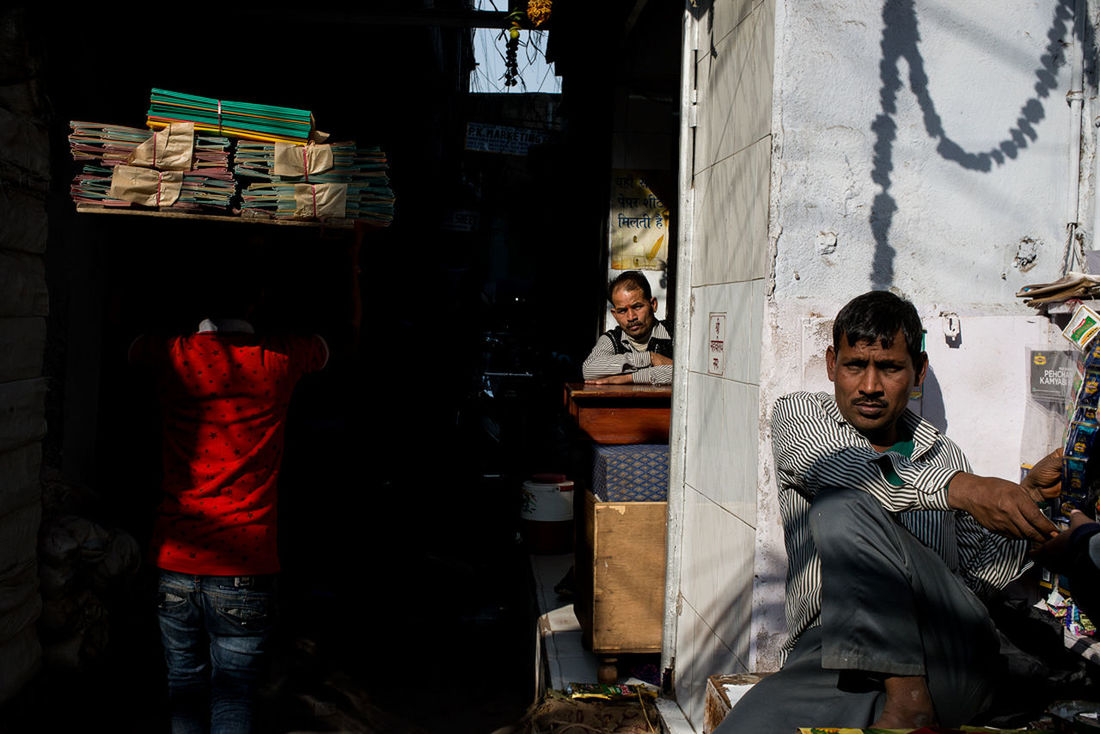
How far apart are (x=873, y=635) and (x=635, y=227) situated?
5153 mm

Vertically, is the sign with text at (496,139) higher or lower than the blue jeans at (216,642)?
higher

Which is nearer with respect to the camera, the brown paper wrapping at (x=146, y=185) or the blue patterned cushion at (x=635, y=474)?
the brown paper wrapping at (x=146, y=185)

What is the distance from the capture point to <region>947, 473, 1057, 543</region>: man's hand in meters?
1.68

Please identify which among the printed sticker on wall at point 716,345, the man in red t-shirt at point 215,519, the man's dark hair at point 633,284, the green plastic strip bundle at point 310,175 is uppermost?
the green plastic strip bundle at point 310,175

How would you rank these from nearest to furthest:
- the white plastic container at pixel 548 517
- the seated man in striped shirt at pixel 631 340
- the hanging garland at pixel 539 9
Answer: the hanging garland at pixel 539 9
the seated man in striped shirt at pixel 631 340
the white plastic container at pixel 548 517

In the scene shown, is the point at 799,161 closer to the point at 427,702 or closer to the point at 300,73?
the point at 427,702

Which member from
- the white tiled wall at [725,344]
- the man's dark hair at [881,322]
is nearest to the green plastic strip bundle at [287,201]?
the white tiled wall at [725,344]

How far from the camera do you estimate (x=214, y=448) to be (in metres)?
3.02

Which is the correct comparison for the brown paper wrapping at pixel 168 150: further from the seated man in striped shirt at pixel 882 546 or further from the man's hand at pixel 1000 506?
the man's hand at pixel 1000 506

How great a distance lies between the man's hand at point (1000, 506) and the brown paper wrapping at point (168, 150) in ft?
8.87

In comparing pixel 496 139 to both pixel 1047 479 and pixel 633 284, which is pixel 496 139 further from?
pixel 1047 479

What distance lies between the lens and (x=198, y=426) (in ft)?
9.88

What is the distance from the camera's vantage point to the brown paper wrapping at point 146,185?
9.34 feet

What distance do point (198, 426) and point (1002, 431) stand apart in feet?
9.32
